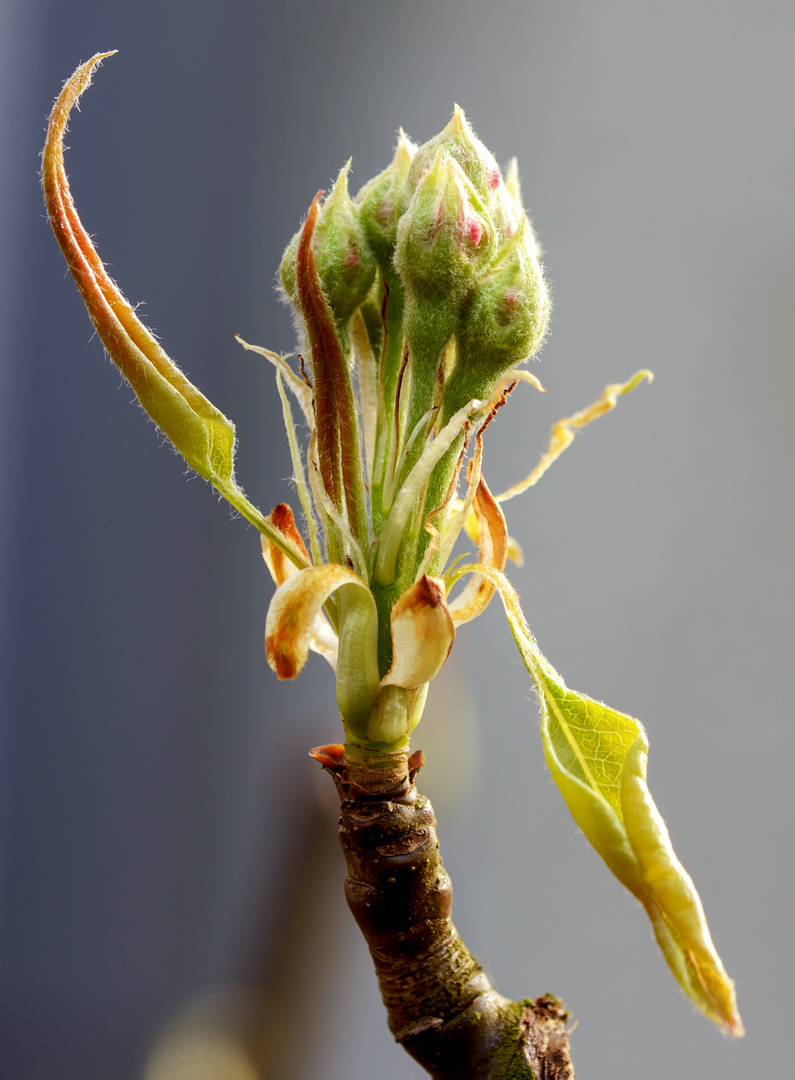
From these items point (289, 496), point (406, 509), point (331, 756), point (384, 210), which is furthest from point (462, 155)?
point (289, 496)

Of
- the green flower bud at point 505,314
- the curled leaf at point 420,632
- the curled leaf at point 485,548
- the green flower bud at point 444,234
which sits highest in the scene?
the green flower bud at point 444,234

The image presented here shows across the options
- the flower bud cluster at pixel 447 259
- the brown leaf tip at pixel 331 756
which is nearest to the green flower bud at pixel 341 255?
the flower bud cluster at pixel 447 259

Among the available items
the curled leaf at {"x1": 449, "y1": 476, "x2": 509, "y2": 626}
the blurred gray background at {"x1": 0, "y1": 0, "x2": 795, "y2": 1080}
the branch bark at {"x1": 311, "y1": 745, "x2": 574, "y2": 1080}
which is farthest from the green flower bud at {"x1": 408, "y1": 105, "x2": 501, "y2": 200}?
the blurred gray background at {"x1": 0, "y1": 0, "x2": 795, "y2": 1080}

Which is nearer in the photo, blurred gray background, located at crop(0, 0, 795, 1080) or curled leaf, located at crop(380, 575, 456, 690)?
curled leaf, located at crop(380, 575, 456, 690)

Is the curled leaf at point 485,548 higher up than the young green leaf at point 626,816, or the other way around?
the curled leaf at point 485,548

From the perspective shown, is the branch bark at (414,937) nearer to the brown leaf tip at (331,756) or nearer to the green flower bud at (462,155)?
the brown leaf tip at (331,756)

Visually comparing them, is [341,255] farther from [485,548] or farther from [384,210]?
[485,548]

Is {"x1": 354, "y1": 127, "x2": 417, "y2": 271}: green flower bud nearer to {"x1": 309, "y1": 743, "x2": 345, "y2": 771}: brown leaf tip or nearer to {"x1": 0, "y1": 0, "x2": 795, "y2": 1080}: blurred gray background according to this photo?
{"x1": 309, "y1": 743, "x2": 345, "y2": 771}: brown leaf tip
